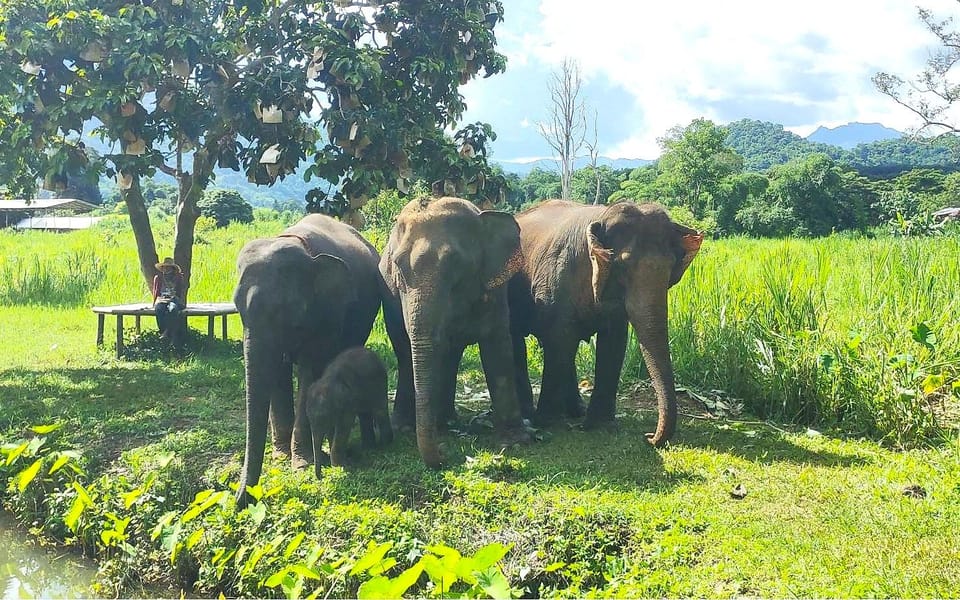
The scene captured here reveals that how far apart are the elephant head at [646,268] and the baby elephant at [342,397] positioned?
183cm

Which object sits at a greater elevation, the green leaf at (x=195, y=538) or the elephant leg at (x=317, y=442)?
the elephant leg at (x=317, y=442)

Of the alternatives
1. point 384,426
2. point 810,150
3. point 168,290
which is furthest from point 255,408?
point 810,150

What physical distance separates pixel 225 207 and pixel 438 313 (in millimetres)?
33262

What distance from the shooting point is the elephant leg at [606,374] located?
20.7ft

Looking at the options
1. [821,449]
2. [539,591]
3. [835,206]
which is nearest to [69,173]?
[539,591]

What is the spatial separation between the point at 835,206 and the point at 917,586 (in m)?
39.6

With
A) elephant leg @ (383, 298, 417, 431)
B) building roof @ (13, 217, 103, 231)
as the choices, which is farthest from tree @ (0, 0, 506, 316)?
building roof @ (13, 217, 103, 231)

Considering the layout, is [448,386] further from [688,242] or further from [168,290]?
[168,290]

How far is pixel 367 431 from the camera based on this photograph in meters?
5.90

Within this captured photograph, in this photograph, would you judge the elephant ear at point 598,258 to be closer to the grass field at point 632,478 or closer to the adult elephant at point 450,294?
the adult elephant at point 450,294

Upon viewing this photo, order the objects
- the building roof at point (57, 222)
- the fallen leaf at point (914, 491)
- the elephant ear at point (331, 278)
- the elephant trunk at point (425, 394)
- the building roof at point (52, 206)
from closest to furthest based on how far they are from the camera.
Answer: the fallen leaf at point (914, 491) < the elephant trunk at point (425, 394) < the elephant ear at point (331, 278) < the building roof at point (52, 206) < the building roof at point (57, 222)

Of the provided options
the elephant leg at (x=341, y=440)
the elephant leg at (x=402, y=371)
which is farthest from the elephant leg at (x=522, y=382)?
the elephant leg at (x=341, y=440)

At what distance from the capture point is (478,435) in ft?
20.7

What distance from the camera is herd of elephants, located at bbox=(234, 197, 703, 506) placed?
5258 millimetres
